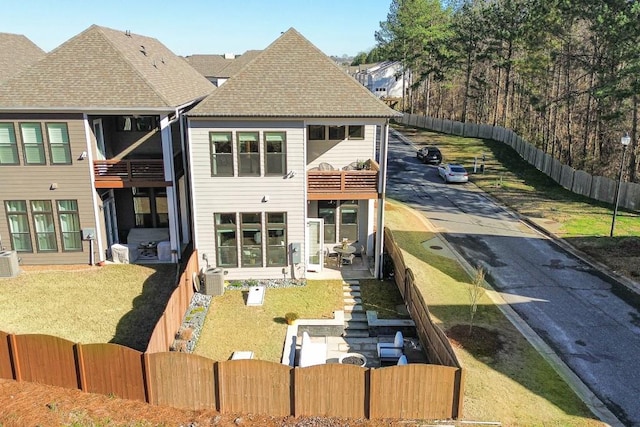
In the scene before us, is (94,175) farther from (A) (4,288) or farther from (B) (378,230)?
(B) (378,230)

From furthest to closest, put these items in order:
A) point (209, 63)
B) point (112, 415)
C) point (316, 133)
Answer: point (209, 63) < point (316, 133) < point (112, 415)

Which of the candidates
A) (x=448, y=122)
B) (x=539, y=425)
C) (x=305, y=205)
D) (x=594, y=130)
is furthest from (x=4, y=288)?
(x=448, y=122)

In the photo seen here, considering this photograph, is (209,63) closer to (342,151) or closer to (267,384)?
(342,151)

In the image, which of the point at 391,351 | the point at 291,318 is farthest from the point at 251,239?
the point at 391,351

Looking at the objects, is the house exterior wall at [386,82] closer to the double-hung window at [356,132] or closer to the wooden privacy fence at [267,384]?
the double-hung window at [356,132]

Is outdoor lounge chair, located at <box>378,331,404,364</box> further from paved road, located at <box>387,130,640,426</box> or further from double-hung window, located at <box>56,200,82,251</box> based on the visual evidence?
double-hung window, located at <box>56,200,82,251</box>

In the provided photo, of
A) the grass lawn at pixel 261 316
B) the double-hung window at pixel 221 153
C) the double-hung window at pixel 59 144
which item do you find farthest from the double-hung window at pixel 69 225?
the grass lawn at pixel 261 316
